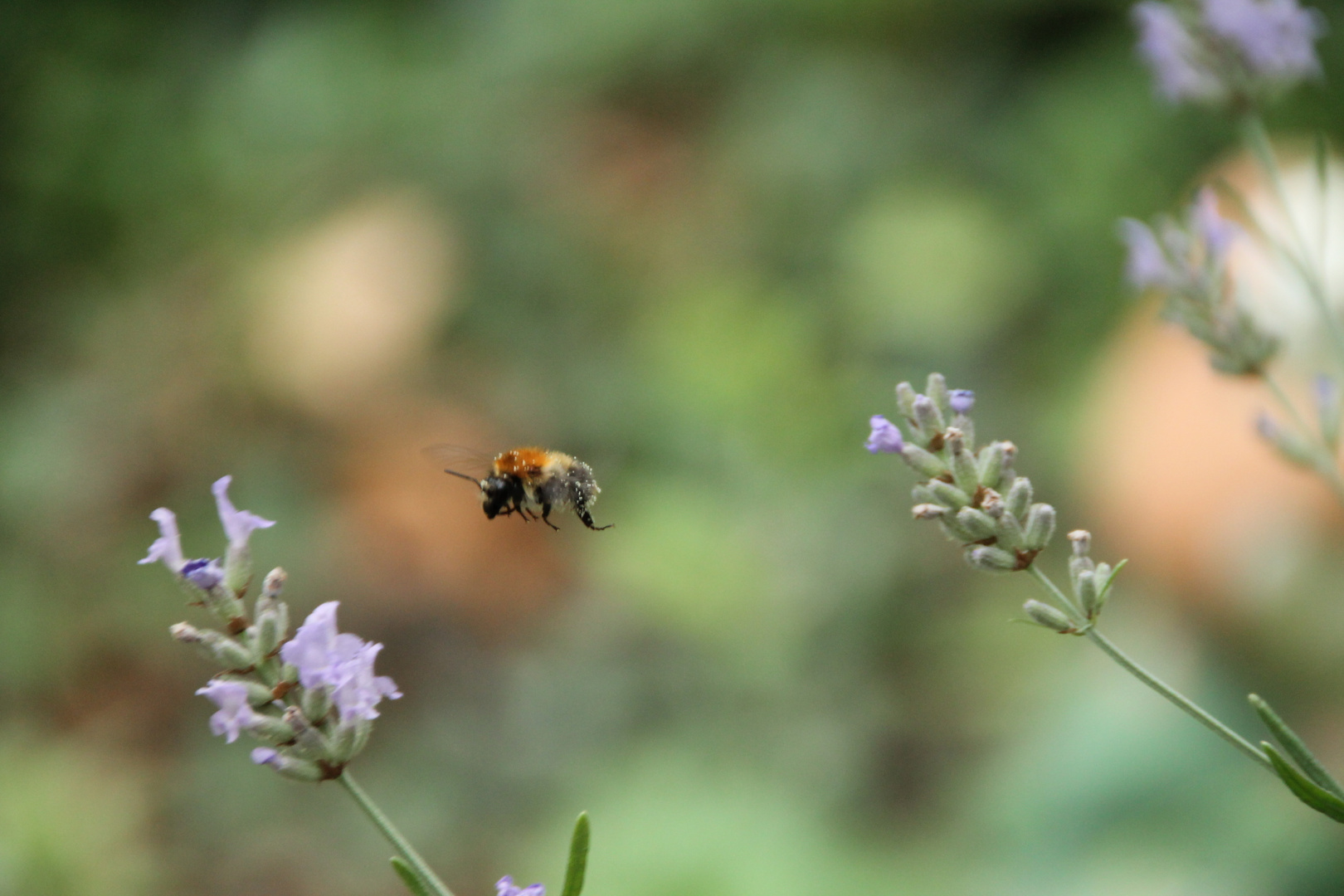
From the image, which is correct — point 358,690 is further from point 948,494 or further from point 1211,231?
point 1211,231

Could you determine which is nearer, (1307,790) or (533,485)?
(1307,790)

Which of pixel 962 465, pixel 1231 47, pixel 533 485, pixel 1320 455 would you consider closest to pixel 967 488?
pixel 962 465

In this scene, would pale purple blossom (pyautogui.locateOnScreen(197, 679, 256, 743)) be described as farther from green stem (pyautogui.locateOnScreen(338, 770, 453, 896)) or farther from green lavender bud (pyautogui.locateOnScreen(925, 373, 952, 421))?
green lavender bud (pyautogui.locateOnScreen(925, 373, 952, 421))

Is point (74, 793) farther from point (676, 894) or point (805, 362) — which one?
point (805, 362)

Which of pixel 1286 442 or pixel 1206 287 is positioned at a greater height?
pixel 1206 287

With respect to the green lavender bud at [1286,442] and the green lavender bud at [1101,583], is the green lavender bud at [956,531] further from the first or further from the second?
the green lavender bud at [1286,442]

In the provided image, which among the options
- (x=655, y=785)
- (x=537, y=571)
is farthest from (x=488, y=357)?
(x=655, y=785)

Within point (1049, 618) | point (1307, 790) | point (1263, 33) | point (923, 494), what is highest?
point (1263, 33)

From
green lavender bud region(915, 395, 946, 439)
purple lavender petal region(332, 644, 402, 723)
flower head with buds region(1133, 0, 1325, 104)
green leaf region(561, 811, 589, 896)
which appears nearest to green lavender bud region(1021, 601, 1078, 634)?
green lavender bud region(915, 395, 946, 439)
